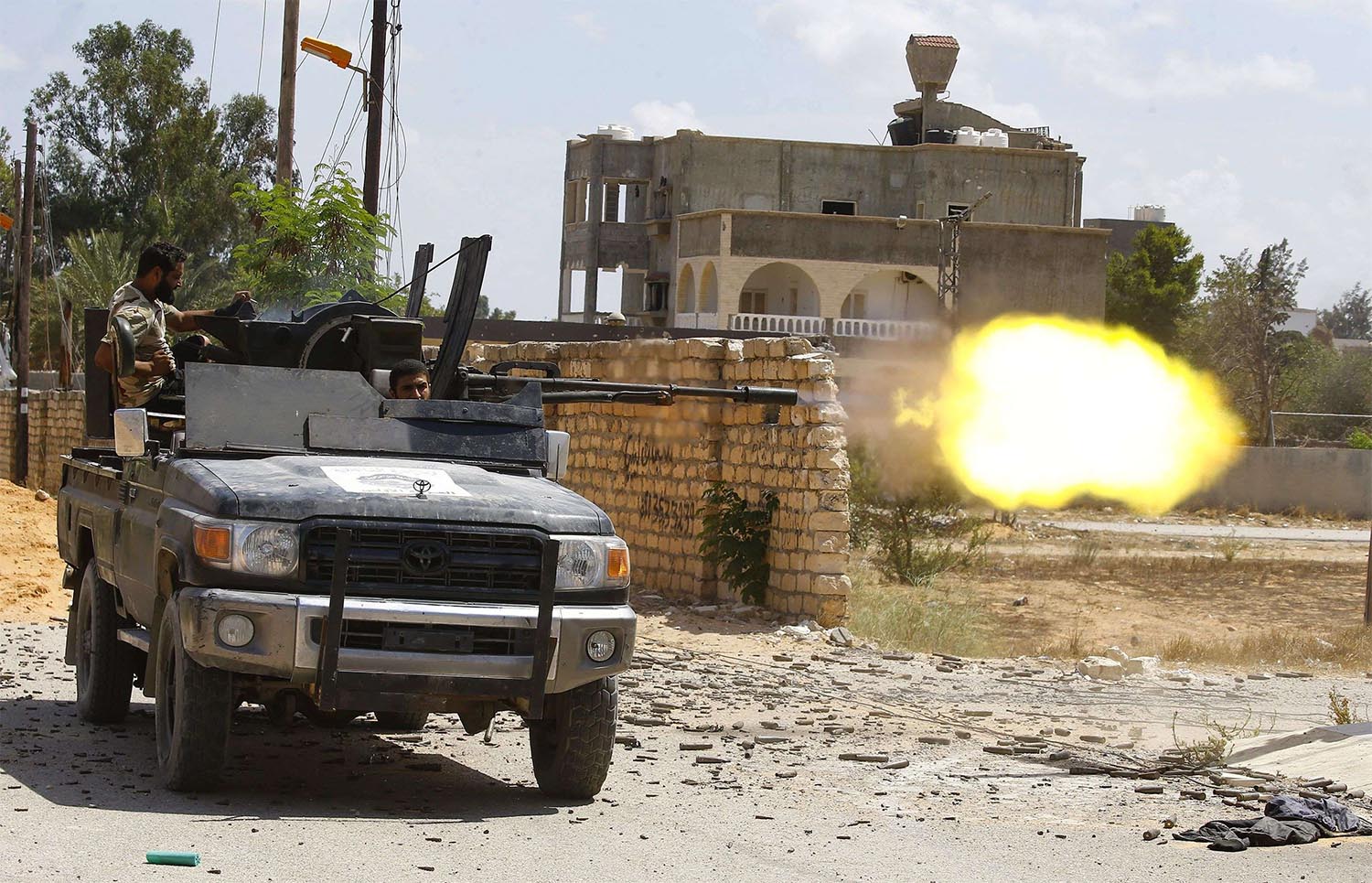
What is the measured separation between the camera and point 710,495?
16625mm

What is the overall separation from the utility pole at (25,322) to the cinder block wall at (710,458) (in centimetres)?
2644

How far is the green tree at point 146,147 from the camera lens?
6625 cm

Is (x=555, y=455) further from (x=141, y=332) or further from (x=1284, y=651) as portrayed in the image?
(x=1284, y=651)

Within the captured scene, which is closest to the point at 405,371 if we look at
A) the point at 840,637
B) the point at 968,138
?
the point at 840,637

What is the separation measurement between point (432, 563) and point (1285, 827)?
3807 mm

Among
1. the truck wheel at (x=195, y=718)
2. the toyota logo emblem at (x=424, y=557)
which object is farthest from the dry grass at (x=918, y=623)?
the truck wheel at (x=195, y=718)

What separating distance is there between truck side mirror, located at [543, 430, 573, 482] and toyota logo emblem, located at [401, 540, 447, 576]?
1.45 metres

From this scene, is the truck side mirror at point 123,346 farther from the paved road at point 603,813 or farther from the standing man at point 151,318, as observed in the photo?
the paved road at point 603,813

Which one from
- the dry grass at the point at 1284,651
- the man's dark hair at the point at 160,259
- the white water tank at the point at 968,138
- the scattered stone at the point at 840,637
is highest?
the white water tank at the point at 968,138

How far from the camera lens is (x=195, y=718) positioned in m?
7.37

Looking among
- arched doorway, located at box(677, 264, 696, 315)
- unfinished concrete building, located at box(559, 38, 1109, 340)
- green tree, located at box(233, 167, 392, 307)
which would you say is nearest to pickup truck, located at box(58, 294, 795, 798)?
green tree, located at box(233, 167, 392, 307)

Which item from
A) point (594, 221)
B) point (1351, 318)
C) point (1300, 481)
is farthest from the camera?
point (1351, 318)

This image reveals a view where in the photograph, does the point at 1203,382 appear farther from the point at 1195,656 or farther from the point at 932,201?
the point at 1195,656

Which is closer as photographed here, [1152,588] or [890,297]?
[1152,588]
